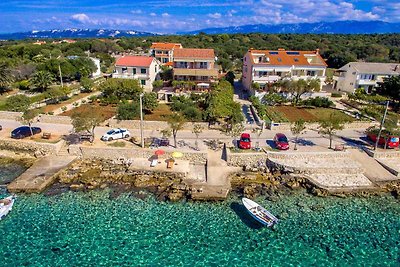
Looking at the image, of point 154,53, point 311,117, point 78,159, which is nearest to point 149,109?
point 78,159

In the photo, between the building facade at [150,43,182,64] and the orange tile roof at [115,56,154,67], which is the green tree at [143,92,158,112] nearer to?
the orange tile roof at [115,56,154,67]

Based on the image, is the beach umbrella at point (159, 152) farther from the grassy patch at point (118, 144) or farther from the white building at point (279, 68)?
the white building at point (279, 68)

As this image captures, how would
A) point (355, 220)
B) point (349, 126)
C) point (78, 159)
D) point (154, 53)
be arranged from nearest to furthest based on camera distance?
point (355, 220) < point (78, 159) < point (349, 126) < point (154, 53)

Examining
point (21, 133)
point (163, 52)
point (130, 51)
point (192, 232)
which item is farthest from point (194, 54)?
point (130, 51)

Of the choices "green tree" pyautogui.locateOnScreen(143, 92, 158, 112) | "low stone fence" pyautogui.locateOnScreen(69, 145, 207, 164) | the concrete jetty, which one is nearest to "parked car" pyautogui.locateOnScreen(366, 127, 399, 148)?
"low stone fence" pyautogui.locateOnScreen(69, 145, 207, 164)

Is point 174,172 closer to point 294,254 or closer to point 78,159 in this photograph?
point 78,159

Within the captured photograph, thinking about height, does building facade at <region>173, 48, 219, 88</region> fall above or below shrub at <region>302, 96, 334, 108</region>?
above
